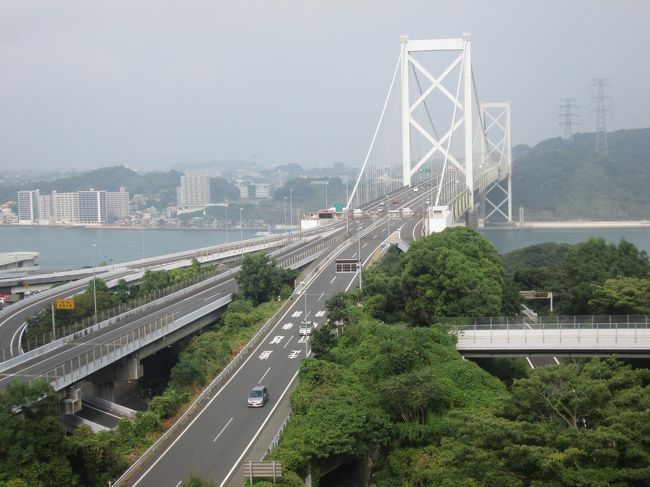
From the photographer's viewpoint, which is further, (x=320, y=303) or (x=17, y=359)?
(x=320, y=303)

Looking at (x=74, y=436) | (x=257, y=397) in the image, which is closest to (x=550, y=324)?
(x=257, y=397)

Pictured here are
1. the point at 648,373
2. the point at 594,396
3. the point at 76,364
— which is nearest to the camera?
the point at 594,396

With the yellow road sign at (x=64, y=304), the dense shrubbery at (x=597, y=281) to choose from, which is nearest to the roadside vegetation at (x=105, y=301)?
the yellow road sign at (x=64, y=304)

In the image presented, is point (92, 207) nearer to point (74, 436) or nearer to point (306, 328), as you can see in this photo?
point (306, 328)

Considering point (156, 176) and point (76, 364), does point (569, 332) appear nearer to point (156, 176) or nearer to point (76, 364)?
point (76, 364)

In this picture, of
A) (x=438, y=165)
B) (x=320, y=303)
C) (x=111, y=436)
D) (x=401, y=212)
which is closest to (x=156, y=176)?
(x=438, y=165)

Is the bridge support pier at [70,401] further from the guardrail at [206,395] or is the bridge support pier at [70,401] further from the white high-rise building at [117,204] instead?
the white high-rise building at [117,204]
